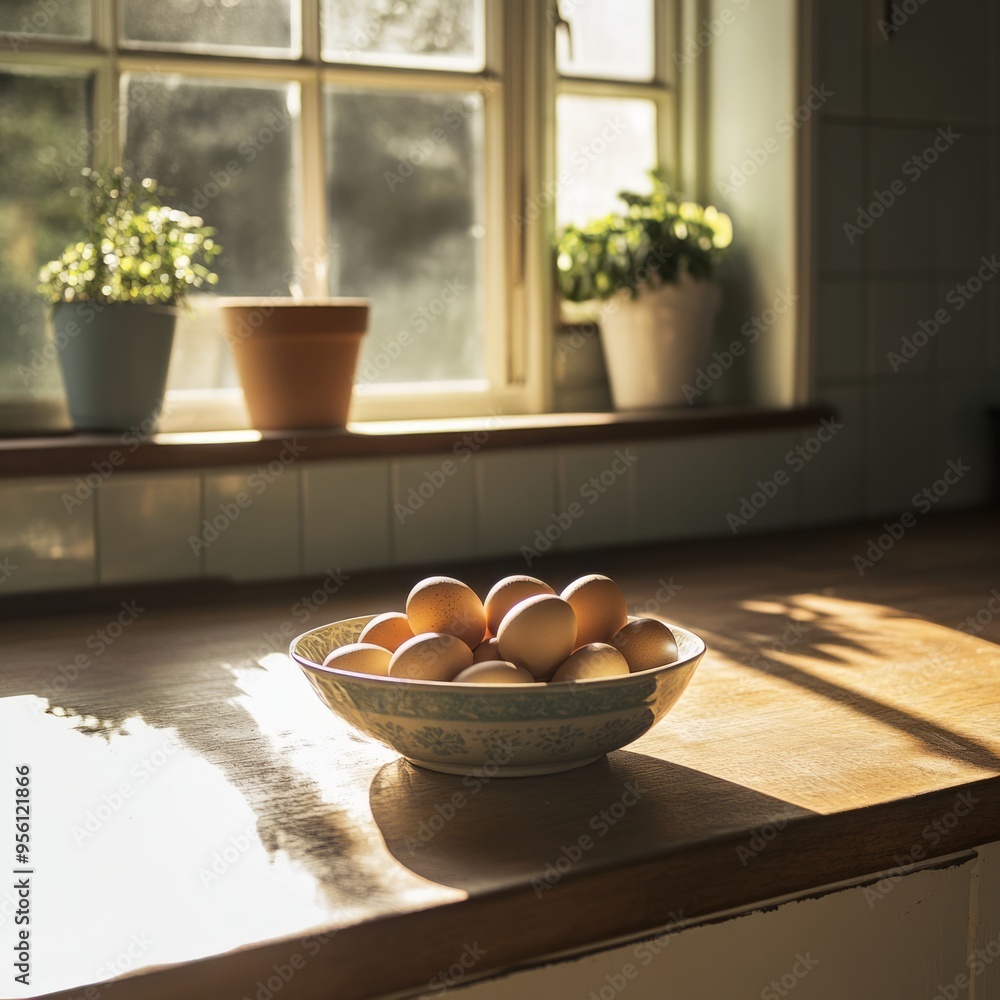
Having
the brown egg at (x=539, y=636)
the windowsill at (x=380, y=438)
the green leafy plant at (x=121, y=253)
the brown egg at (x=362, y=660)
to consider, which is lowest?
the brown egg at (x=362, y=660)

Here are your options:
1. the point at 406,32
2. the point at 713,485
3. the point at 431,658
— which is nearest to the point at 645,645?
the point at 431,658

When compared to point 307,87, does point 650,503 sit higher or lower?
lower

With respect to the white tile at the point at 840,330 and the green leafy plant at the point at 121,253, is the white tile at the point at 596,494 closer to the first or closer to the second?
the white tile at the point at 840,330

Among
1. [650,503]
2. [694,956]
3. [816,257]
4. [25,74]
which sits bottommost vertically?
[694,956]

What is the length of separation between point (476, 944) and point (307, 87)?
4.78 ft

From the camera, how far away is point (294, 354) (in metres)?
1.66

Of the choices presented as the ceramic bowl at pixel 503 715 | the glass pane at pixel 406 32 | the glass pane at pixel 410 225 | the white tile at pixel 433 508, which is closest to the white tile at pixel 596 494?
the white tile at pixel 433 508

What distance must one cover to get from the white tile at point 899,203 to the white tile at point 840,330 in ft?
0.23

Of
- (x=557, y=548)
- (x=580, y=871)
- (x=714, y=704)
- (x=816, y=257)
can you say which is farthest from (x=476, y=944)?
(x=816, y=257)

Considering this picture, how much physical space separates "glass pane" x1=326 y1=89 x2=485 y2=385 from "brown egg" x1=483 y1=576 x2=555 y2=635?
42.7 inches

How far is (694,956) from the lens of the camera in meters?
0.73

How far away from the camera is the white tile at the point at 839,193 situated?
77.9 inches

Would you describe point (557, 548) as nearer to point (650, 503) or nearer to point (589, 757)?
point (650, 503)

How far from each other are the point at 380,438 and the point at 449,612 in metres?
0.85
